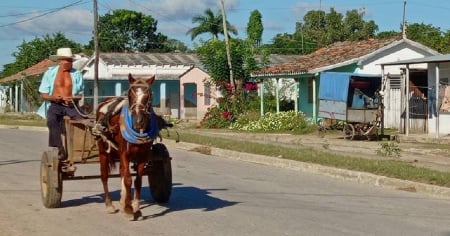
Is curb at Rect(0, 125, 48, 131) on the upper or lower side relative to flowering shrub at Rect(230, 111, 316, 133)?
lower

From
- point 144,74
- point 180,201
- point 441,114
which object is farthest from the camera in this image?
point 144,74

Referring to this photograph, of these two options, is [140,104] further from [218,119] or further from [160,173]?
[218,119]

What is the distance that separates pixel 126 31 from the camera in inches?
3196

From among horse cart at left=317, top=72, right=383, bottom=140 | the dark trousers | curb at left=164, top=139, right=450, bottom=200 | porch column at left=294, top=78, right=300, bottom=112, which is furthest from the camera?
porch column at left=294, top=78, right=300, bottom=112

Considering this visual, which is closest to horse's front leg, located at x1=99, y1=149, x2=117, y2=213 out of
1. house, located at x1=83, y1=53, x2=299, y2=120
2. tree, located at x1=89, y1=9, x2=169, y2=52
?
house, located at x1=83, y1=53, x2=299, y2=120

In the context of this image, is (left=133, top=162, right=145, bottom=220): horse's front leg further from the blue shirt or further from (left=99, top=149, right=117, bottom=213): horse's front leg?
the blue shirt

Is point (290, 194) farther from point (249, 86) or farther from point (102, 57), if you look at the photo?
point (102, 57)

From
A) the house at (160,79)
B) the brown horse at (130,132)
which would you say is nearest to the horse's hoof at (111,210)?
the brown horse at (130,132)

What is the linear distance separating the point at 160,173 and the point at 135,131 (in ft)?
5.64

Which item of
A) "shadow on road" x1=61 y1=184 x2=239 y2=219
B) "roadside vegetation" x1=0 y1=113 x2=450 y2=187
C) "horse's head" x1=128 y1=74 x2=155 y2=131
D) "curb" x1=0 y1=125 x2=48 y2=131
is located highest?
"horse's head" x1=128 y1=74 x2=155 y2=131

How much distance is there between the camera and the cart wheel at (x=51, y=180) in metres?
9.77

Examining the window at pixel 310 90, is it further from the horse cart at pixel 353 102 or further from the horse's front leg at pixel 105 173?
the horse's front leg at pixel 105 173

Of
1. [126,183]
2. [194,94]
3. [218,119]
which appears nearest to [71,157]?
[126,183]

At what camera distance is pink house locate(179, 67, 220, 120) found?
43312 millimetres
